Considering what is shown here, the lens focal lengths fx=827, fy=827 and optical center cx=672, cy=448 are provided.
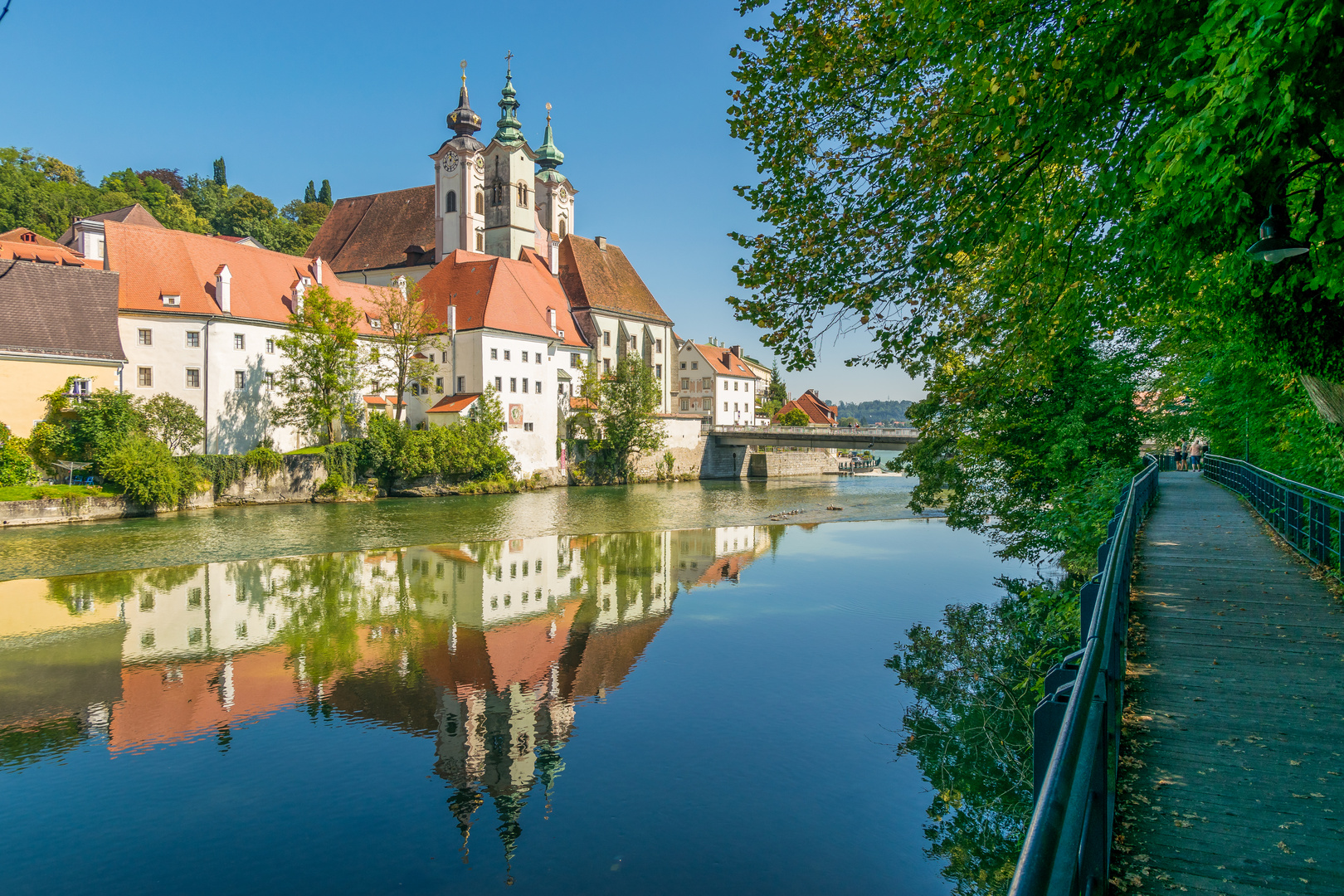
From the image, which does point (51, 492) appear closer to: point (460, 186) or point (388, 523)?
point (388, 523)

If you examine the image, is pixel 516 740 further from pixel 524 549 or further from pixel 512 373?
pixel 512 373

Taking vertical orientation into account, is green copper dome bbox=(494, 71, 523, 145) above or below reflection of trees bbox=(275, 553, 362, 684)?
above

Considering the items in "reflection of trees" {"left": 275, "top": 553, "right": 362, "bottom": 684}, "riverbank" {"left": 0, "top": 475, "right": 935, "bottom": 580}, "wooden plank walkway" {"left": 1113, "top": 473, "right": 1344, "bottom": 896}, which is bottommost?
"reflection of trees" {"left": 275, "top": 553, "right": 362, "bottom": 684}

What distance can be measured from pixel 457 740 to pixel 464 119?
6234cm

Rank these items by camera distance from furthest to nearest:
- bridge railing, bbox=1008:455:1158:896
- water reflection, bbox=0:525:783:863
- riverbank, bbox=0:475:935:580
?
riverbank, bbox=0:475:935:580, water reflection, bbox=0:525:783:863, bridge railing, bbox=1008:455:1158:896

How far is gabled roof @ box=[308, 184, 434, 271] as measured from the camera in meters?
67.3

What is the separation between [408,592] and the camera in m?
19.3

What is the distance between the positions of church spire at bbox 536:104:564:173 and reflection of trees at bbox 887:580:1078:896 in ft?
233

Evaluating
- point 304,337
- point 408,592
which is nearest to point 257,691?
point 408,592

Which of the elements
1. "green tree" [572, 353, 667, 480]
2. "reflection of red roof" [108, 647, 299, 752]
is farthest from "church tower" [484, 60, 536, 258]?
"reflection of red roof" [108, 647, 299, 752]

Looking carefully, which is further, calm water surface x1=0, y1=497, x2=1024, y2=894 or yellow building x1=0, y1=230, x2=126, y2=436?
yellow building x1=0, y1=230, x2=126, y2=436

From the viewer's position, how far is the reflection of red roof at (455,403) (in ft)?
159

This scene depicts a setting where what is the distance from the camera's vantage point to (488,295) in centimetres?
5297

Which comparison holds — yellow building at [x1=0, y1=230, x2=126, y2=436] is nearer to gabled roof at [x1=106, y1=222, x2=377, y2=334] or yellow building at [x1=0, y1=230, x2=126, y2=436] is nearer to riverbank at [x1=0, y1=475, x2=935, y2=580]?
gabled roof at [x1=106, y1=222, x2=377, y2=334]
